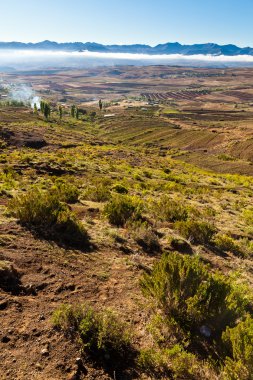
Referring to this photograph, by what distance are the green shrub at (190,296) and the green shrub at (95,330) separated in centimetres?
128

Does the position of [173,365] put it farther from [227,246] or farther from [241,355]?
[227,246]

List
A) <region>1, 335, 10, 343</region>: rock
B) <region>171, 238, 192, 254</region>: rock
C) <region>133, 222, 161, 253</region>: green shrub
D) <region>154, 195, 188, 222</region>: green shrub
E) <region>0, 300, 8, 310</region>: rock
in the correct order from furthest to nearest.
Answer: <region>154, 195, 188, 222</region>: green shrub, <region>171, 238, 192, 254</region>: rock, <region>133, 222, 161, 253</region>: green shrub, <region>0, 300, 8, 310</region>: rock, <region>1, 335, 10, 343</region>: rock

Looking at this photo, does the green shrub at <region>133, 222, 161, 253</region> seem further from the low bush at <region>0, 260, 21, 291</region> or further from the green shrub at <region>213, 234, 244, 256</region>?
the low bush at <region>0, 260, 21, 291</region>

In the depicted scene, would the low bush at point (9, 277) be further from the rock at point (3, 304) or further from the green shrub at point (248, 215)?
the green shrub at point (248, 215)

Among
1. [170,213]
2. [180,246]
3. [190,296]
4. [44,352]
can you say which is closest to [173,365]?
[190,296]

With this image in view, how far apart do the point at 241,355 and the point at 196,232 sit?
9.10m

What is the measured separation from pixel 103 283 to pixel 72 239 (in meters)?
Answer: 2.93

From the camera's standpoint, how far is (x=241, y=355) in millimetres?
5684

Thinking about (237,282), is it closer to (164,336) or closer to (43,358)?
(164,336)

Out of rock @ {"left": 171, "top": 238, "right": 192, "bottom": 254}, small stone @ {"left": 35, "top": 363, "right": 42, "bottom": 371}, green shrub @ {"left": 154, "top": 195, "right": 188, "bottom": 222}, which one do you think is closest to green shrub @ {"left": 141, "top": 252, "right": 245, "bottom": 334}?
small stone @ {"left": 35, "top": 363, "right": 42, "bottom": 371}

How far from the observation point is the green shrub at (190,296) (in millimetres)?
7465

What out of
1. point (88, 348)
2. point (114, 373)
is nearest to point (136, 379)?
point (114, 373)

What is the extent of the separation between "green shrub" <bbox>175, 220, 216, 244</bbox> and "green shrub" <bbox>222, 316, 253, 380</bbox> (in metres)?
8.24

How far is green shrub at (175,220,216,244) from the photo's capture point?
14.5 meters
